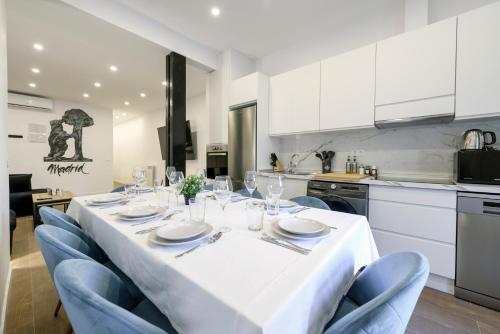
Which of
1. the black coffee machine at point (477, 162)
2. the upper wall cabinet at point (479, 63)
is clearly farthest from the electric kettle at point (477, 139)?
the upper wall cabinet at point (479, 63)

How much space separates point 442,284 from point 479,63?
1.84 metres

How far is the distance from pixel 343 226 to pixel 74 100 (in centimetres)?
738

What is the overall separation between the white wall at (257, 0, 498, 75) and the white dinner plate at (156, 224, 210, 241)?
291cm

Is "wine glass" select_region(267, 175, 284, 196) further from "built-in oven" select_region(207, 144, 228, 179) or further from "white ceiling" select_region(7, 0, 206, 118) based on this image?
"white ceiling" select_region(7, 0, 206, 118)

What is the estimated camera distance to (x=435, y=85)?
1.87 m

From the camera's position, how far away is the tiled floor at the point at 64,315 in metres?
1.36

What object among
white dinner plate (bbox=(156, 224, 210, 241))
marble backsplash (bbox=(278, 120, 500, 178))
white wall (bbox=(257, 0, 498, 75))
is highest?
white wall (bbox=(257, 0, 498, 75))

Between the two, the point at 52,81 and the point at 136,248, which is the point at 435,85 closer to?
the point at 136,248

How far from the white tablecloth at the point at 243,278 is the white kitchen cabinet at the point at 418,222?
3.75 feet

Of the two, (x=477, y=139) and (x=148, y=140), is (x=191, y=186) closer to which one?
(x=477, y=139)

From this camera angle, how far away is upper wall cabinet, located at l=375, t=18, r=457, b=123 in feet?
5.95

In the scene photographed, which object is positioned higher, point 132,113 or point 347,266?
point 132,113

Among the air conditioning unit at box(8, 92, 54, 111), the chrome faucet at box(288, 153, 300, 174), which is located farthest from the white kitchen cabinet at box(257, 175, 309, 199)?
the air conditioning unit at box(8, 92, 54, 111)

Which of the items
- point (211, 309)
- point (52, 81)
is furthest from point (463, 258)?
point (52, 81)
